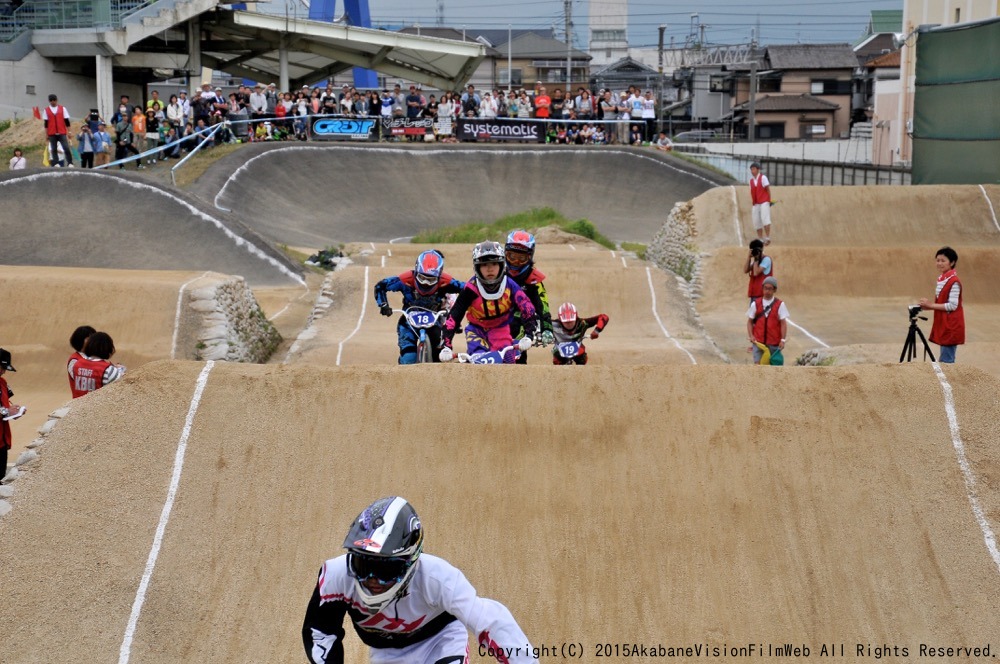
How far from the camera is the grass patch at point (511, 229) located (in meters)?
30.3

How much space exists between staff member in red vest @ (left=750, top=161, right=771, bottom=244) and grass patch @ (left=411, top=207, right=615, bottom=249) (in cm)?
685

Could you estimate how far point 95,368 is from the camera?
32.2 feet

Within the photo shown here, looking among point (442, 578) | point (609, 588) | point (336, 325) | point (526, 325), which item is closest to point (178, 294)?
point (336, 325)

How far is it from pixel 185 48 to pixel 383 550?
47975mm

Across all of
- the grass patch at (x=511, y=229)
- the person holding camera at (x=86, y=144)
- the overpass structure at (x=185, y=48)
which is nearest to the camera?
the person holding camera at (x=86, y=144)

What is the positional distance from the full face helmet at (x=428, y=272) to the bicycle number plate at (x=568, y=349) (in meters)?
2.03

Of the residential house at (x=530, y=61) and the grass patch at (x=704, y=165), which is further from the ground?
the residential house at (x=530, y=61)

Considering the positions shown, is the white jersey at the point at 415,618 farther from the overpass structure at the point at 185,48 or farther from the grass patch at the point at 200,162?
the overpass structure at the point at 185,48

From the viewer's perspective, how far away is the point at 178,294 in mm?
16922

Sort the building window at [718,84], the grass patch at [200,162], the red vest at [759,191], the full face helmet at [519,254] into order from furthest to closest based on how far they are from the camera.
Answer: the building window at [718,84], the grass patch at [200,162], the red vest at [759,191], the full face helmet at [519,254]

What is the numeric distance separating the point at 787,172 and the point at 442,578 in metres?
37.3

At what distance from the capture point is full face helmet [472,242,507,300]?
34.3 ft

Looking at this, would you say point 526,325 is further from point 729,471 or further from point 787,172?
point 787,172

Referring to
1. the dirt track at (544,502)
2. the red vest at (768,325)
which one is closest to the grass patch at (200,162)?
the red vest at (768,325)
